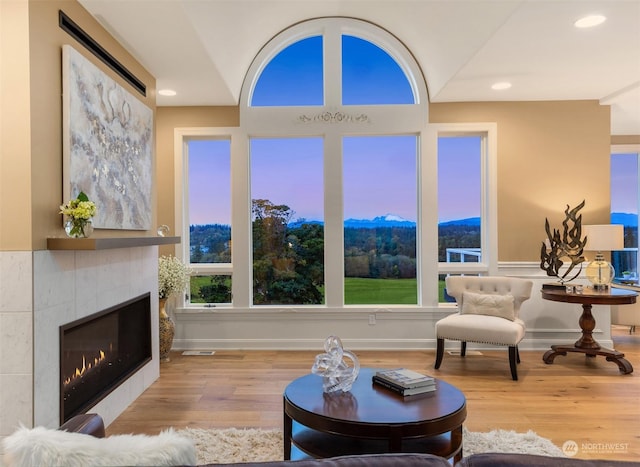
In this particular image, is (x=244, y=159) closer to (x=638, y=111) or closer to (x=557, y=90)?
(x=557, y=90)

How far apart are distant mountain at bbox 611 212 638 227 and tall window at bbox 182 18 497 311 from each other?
266 centimetres

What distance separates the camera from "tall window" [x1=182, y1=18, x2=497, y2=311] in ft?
15.3

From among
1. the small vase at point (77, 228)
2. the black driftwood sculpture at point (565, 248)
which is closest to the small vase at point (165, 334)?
the small vase at point (77, 228)

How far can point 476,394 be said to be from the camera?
3.32m

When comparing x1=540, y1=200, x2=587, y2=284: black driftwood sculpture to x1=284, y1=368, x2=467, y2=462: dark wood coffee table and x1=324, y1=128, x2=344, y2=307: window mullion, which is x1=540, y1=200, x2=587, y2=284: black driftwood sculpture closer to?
x1=324, y1=128, x2=344, y2=307: window mullion

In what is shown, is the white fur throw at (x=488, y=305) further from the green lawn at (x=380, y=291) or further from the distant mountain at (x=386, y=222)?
→ the distant mountain at (x=386, y=222)

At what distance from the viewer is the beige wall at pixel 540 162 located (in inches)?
179

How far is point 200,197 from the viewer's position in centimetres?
483

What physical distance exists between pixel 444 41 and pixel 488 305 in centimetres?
248

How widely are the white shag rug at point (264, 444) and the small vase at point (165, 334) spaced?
1.68m

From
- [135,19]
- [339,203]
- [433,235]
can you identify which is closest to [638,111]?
[433,235]

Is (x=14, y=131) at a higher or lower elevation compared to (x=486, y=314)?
higher

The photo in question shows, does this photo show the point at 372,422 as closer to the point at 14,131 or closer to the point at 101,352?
the point at 101,352

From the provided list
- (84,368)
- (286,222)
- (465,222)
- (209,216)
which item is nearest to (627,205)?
(465,222)
